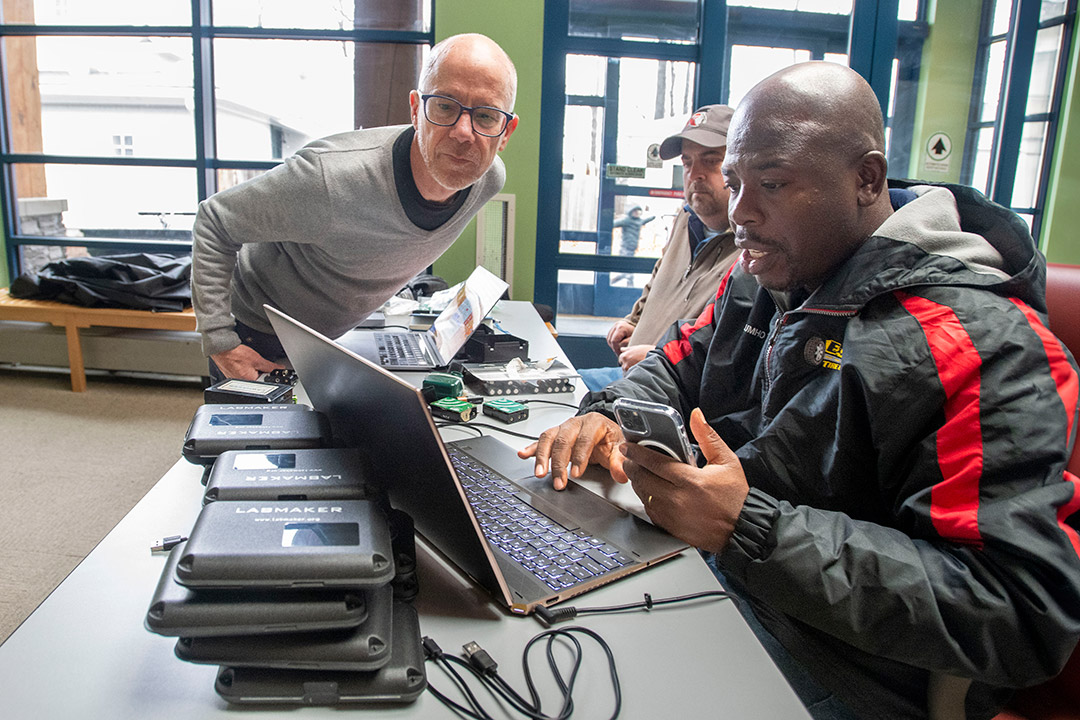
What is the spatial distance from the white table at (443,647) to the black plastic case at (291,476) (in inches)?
5.6

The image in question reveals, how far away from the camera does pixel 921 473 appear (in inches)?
34.9

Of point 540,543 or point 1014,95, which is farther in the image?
point 1014,95

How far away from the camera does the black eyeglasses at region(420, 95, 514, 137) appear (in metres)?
1.79

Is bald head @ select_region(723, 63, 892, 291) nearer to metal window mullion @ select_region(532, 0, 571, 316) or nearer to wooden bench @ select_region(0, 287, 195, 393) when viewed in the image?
metal window mullion @ select_region(532, 0, 571, 316)

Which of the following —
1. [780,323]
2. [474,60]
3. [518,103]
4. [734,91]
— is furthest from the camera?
[734,91]

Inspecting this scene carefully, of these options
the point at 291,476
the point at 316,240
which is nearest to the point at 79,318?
the point at 316,240

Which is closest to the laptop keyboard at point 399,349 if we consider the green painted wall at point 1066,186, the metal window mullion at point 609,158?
the metal window mullion at point 609,158

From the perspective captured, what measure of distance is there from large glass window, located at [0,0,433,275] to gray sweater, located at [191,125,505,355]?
8.00 ft

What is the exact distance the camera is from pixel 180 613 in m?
0.61

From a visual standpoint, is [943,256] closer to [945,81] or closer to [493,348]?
[493,348]

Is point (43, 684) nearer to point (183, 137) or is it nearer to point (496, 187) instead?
point (496, 187)

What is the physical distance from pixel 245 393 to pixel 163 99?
434 centimetres

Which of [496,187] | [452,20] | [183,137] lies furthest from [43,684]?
[183,137]

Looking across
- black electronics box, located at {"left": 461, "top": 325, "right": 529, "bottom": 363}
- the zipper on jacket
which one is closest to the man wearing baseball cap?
black electronics box, located at {"left": 461, "top": 325, "right": 529, "bottom": 363}
